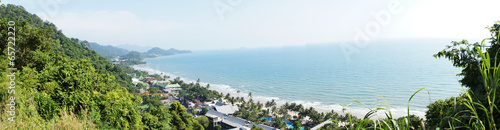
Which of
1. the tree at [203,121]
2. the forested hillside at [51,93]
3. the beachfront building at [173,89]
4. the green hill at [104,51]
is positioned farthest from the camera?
the green hill at [104,51]

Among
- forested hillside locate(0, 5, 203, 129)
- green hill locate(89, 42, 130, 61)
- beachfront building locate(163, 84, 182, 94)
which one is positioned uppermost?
green hill locate(89, 42, 130, 61)

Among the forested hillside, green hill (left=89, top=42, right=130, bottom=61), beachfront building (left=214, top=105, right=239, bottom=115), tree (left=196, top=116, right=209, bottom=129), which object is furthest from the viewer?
green hill (left=89, top=42, right=130, bottom=61)

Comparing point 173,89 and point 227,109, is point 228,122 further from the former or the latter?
point 173,89

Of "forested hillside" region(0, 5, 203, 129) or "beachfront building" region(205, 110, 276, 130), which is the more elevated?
"forested hillside" region(0, 5, 203, 129)

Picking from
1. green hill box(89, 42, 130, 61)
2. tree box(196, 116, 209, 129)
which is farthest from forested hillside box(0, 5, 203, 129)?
green hill box(89, 42, 130, 61)

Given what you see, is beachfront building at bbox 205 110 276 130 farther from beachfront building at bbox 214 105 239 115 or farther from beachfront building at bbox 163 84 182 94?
beachfront building at bbox 163 84 182 94

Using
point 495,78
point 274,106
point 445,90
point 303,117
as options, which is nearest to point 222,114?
point 274,106

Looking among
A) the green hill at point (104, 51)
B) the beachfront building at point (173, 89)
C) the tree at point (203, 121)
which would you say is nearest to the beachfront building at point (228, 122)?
the tree at point (203, 121)

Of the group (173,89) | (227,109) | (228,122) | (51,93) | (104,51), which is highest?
(104,51)

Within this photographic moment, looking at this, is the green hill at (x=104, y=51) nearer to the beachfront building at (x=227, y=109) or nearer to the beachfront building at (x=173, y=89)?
the beachfront building at (x=173, y=89)

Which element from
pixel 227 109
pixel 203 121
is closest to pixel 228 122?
pixel 203 121

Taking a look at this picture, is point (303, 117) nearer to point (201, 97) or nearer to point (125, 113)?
point (201, 97)
